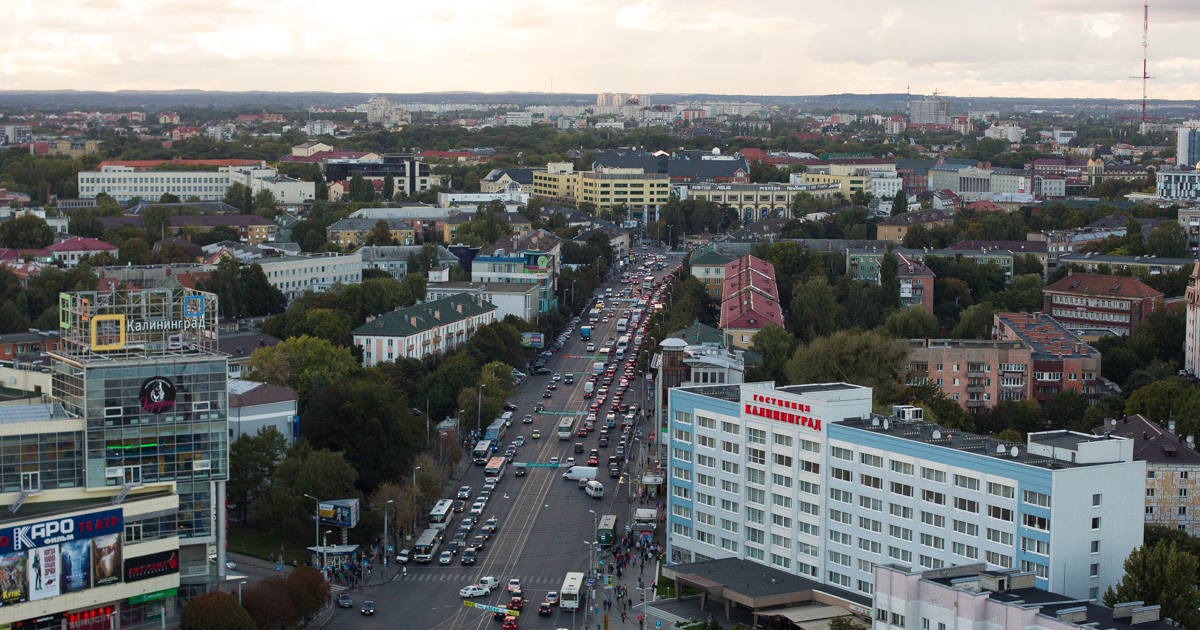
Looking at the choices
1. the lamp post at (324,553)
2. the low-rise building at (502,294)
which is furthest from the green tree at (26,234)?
the lamp post at (324,553)

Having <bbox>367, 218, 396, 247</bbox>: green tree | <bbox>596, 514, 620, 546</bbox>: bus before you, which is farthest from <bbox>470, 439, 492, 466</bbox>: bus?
<bbox>367, 218, 396, 247</bbox>: green tree

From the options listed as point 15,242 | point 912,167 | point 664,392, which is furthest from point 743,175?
point 664,392

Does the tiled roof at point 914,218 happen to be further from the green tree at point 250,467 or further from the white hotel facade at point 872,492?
the green tree at point 250,467

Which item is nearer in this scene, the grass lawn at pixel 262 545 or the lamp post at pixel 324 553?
the lamp post at pixel 324 553

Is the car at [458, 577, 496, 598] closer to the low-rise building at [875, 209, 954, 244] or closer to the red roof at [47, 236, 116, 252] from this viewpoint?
the red roof at [47, 236, 116, 252]

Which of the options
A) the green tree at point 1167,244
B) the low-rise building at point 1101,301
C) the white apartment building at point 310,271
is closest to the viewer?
the low-rise building at point 1101,301

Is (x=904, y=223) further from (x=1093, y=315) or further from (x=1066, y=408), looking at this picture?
(x=1066, y=408)

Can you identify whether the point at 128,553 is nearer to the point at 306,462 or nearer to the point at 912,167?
the point at 306,462
